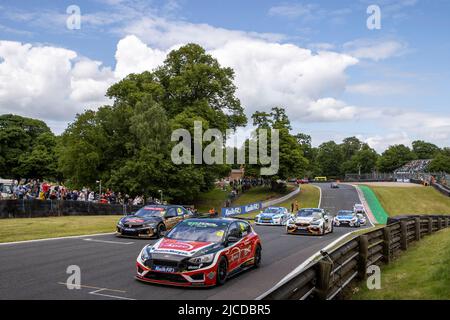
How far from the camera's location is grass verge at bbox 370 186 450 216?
55219 millimetres

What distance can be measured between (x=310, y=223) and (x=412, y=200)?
1692 inches

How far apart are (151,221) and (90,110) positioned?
3711 centimetres

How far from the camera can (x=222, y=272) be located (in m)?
10.6

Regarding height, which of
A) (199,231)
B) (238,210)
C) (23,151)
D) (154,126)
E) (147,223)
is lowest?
(238,210)

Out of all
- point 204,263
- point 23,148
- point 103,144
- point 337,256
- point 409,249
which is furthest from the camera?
point 23,148

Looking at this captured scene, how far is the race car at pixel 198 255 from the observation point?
9945 millimetres

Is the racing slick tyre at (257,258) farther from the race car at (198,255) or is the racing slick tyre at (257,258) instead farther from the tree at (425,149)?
the tree at (425,149)

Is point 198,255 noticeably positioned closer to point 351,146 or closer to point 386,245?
point 386,245

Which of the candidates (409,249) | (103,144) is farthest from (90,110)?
(409,249)

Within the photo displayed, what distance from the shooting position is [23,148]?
86750mm

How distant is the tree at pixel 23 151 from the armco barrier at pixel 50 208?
5366 cm

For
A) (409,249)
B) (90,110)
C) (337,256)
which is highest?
(90,110)

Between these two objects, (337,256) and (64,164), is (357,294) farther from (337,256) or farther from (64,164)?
(64,164)

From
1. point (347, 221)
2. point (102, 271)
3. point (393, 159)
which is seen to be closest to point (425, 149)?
point (393, 159)
